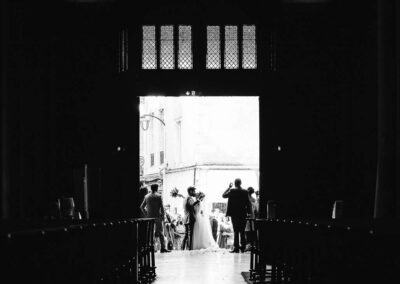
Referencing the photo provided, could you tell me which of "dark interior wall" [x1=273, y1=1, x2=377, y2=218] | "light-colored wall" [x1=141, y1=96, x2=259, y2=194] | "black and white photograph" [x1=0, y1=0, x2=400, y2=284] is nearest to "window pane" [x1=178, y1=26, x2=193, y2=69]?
"black and white photograph" [x1=0, y1=0, x2=400, y2=284]

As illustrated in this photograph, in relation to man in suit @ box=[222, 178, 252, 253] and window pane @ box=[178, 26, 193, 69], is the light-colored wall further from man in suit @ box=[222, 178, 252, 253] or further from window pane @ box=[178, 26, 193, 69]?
window pane @ box=[178, 26, 193, 69]

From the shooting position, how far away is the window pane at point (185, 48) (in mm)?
13281

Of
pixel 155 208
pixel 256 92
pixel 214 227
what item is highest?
pixel 256 92

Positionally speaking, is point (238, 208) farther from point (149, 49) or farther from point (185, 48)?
point (149, 49)

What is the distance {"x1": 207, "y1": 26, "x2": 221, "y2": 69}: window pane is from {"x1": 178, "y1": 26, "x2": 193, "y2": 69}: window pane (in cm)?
31

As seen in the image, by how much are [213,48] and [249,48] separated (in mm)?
616

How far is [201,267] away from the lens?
12.5 m

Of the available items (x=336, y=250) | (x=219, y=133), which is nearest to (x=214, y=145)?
(x=219, y=133)

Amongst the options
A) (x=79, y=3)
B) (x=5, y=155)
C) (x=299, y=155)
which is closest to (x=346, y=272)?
(x=5, y=155)

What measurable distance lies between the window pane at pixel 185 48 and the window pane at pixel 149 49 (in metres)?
0.44

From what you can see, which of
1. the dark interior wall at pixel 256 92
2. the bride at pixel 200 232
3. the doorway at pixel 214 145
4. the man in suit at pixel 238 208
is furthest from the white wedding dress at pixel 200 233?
the doorway at pixel 214 145

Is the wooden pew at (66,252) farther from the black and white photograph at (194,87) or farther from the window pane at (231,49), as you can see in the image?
the window pane at (231,49)

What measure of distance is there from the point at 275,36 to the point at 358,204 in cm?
316

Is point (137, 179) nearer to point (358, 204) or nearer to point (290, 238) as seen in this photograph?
point (358, 204)
